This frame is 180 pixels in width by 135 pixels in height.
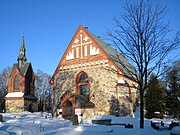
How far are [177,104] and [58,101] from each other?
17.5 m

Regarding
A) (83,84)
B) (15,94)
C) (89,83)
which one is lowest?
(15,94)

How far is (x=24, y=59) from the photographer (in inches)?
1768

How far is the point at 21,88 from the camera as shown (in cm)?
4181

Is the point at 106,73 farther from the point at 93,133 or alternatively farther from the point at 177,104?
the point at 93,133

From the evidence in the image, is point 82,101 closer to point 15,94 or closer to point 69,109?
point 69,109

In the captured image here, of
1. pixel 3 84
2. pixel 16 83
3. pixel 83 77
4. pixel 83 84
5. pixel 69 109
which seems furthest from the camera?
pixel 3 84

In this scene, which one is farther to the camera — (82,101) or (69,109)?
(69,109)

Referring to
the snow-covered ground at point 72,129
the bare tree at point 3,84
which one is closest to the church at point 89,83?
the snow-covered ground at point 72,129

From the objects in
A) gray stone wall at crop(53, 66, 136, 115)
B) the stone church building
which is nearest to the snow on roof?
the stone church building

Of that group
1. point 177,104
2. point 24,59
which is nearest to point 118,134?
point 177,104

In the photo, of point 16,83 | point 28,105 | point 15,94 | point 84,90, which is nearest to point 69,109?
point 84,90

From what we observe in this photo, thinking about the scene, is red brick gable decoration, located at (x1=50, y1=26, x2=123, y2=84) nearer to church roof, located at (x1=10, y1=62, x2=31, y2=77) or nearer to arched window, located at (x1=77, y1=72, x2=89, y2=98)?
arched window, located at (x1=77, y1=72, x2=89, y2=98)

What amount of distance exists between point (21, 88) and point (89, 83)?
18.5 meters

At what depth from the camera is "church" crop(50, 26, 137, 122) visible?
26.8 meters
